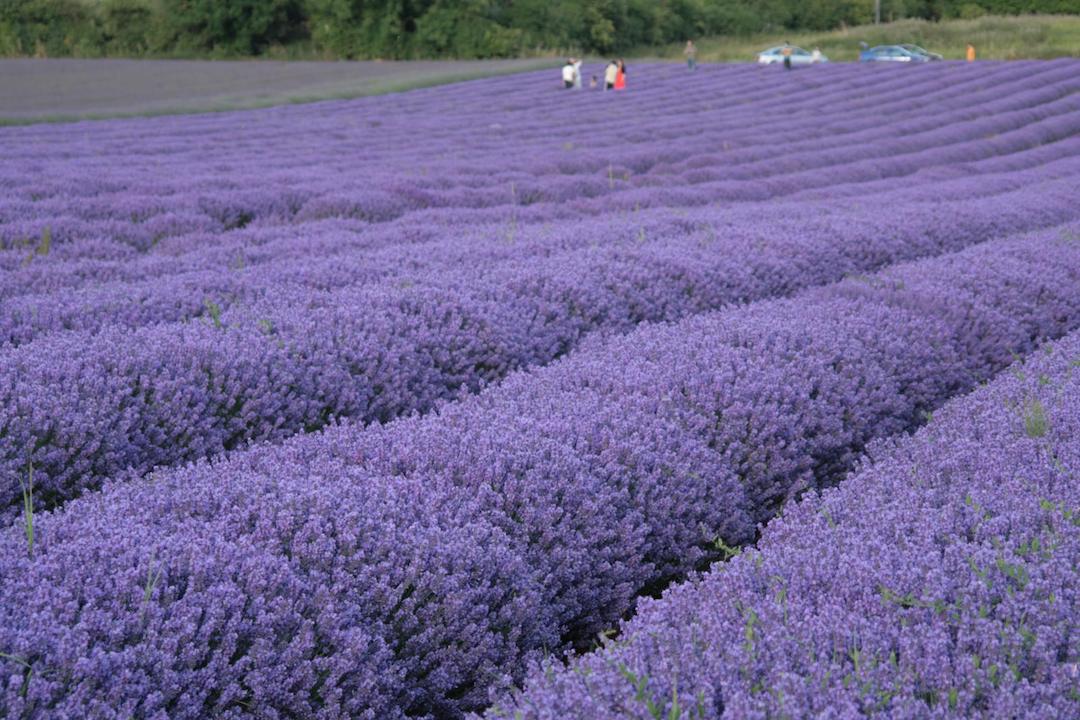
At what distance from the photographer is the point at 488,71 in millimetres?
35844

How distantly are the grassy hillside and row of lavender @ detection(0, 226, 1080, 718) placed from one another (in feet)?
126

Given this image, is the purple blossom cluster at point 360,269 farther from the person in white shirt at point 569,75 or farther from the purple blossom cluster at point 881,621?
the person in white shirt at point 569,75

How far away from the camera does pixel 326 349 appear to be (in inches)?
174

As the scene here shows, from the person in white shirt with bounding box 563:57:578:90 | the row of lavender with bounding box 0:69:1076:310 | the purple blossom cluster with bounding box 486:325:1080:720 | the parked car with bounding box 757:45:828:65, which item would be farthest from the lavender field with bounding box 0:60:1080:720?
the parked car with bounding box 757:45:828:65

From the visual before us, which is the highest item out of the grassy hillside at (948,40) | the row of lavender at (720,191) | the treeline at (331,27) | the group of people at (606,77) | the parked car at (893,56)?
the treeline at (331,27)

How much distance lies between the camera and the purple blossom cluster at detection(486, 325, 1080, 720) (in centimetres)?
184

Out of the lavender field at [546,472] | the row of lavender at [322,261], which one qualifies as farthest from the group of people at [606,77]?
the lavender field at [546,472]

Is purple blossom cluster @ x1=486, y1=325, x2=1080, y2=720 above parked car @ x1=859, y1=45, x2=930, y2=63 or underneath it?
underneath

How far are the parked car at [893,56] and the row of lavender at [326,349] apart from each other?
33974mm

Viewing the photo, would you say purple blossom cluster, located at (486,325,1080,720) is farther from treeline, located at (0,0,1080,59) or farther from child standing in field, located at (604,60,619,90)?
treeline, located at (0,0,1080,59)

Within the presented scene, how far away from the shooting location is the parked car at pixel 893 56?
37625 mm

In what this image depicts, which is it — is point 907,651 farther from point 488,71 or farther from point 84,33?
point 84,33

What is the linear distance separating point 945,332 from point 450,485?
3.04m

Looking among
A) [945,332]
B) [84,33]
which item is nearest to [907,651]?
[945,332]
